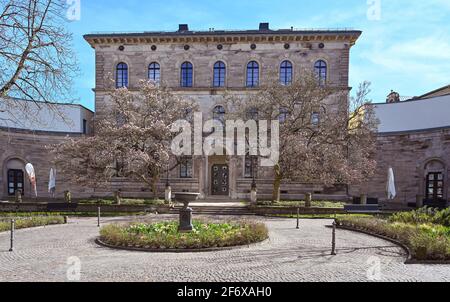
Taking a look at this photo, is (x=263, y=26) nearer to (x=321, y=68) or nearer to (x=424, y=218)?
(x=321, y=68)

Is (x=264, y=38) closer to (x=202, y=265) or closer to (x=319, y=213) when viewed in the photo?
(x=319, y=213)

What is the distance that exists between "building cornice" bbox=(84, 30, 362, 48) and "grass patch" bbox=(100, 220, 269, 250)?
908 inches

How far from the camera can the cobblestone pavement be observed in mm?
7869

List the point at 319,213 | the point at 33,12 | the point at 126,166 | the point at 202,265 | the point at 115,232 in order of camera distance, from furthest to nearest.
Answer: the point at 126,166
the point at 319,213
the point at 33,12
the point at 115,232
the point at 202,265

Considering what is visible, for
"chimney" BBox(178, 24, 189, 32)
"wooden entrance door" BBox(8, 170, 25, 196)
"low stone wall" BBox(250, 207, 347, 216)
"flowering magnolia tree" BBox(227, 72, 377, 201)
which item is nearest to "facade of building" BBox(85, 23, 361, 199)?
"chimney" BBox(178, 24, 189, 32)

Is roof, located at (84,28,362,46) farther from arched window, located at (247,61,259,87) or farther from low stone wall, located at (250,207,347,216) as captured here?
low stone wall, located at (250,207,347,216)

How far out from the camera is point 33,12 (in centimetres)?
1396

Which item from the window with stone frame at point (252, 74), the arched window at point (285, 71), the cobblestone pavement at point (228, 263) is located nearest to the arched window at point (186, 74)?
the window with stone frame at point (252, 74)

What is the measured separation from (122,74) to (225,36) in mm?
11195

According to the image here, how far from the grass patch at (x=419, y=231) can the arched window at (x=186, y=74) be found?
69.7 ft

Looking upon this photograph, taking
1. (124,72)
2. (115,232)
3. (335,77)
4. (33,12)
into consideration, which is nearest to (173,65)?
(124,72)

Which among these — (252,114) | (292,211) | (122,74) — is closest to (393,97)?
(252,114)
